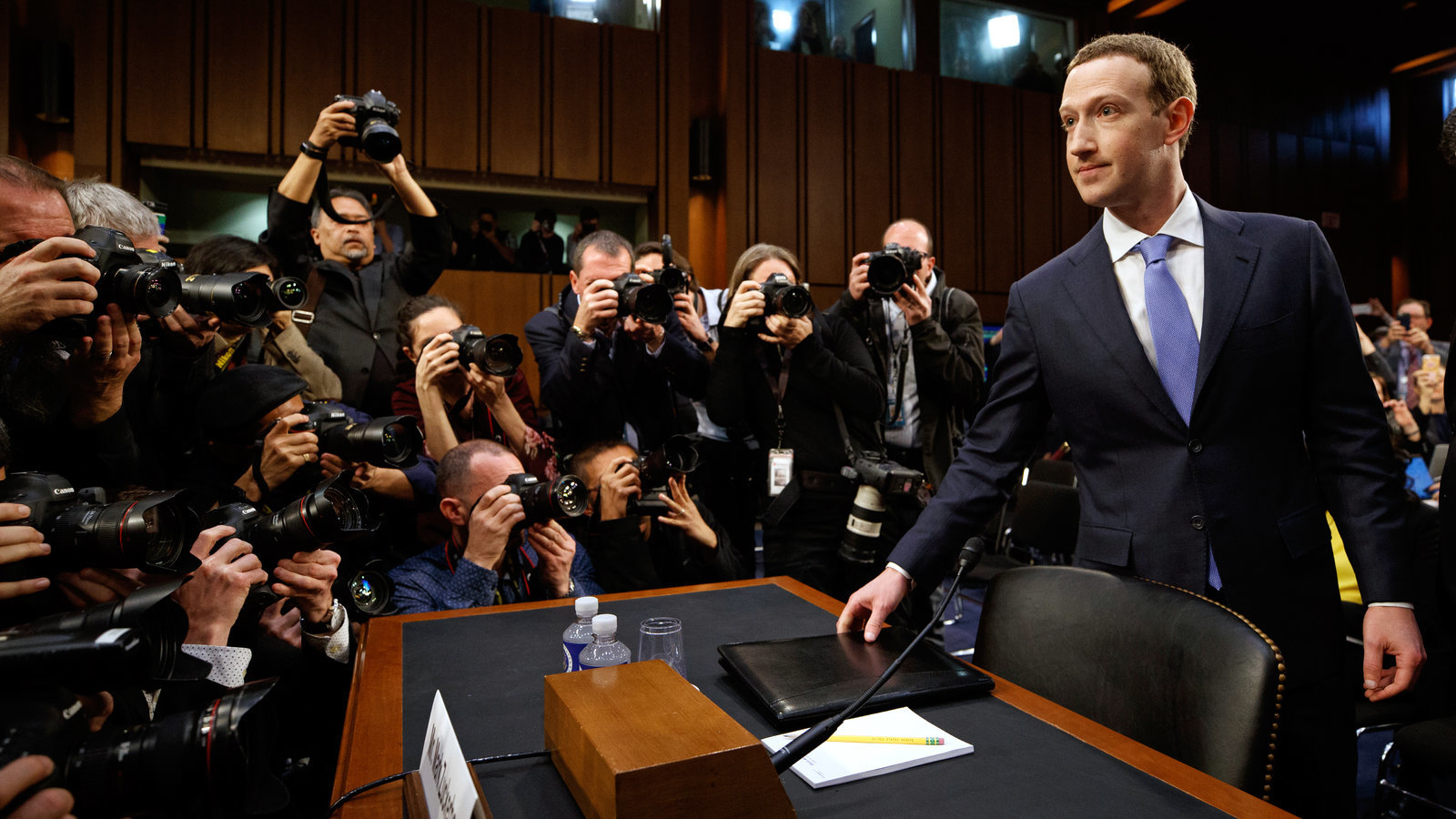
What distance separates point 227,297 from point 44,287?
0.92 ft

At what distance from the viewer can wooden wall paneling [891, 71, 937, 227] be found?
6.59 meters

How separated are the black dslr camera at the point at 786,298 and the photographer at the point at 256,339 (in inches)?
45.0

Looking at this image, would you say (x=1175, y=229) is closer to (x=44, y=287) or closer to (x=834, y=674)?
(x=834, y=674)

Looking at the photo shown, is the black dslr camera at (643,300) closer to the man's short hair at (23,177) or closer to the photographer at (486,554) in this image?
the photographer at (486,554)

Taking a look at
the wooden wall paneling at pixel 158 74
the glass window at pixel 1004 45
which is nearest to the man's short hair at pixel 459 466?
the wooden wall paneling at pixel 158 74

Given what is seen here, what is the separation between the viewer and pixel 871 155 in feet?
21.4

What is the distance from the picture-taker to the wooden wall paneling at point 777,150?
6.11m

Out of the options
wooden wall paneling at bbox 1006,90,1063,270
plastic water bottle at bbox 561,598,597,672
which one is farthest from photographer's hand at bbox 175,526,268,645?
wooden wall paneling at bbox 1006,90,1063,270

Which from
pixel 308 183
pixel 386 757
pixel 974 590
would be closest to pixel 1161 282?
pixel 386 757

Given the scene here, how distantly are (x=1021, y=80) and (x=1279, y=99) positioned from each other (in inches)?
120

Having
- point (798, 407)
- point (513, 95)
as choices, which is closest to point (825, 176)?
point (513, 95)

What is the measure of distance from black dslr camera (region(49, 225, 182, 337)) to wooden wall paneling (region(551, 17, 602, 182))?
4.54 meters

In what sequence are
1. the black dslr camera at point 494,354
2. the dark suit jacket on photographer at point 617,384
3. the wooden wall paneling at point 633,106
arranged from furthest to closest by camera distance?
the wooden wall paneling at point 633,106 → the dark suit jacket on photographer at point 617,384 → the black dslr camera at point 494,354

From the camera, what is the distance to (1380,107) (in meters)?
8.62
